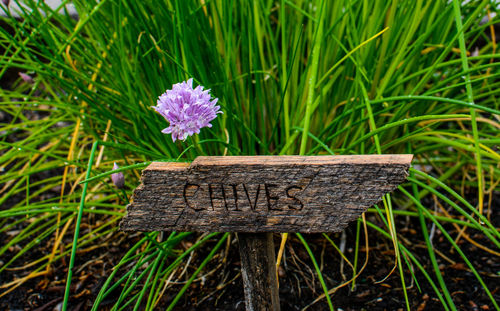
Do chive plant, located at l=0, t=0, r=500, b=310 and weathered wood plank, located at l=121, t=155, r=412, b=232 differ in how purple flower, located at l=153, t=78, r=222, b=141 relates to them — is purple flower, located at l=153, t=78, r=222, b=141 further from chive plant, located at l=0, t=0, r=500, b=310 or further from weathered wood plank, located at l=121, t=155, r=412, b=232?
chive plant, located at l=0, t=0, r=500, b=310

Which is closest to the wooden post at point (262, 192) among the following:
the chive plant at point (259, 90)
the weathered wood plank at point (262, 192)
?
the weathered wood plank at point (262, 192)

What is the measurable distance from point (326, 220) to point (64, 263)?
847 mm

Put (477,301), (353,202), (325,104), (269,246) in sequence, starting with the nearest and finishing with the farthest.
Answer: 1. (353,202)
2. (269,246)
3. (477,301)
4. (325,104)

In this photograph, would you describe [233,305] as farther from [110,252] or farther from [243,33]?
[243,33]

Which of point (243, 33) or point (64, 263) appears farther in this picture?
point (64, 263)

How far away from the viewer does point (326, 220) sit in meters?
0.58

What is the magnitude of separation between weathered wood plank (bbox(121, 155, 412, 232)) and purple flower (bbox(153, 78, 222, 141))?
5 cm

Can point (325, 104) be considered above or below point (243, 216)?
above

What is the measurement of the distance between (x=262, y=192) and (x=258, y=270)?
0.60 feet

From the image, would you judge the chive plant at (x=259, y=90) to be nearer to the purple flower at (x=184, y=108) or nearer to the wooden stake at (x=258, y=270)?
the wooden stake at (x=258, y=270)

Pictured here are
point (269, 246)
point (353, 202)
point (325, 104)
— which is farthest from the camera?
point (325, 104)

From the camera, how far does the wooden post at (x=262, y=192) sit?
54 cm

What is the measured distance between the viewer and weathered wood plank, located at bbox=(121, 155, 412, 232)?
539mm

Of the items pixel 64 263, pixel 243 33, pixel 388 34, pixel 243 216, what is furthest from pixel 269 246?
pixel 64 263
